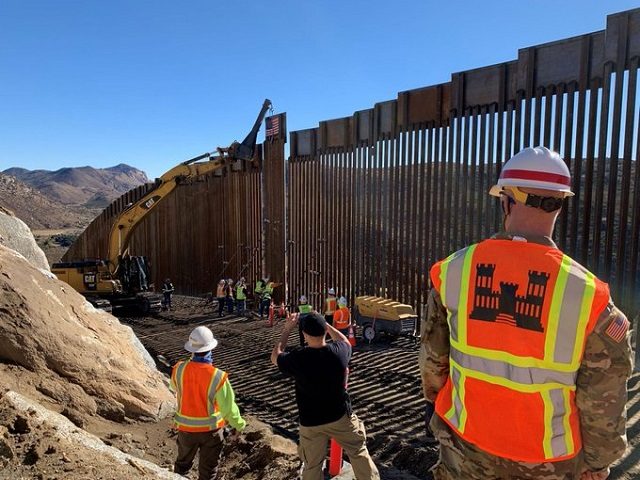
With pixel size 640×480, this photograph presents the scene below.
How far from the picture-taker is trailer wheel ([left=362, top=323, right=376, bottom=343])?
10742mm

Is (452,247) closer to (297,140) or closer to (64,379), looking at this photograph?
(297,140)

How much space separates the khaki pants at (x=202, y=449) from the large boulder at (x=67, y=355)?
1.30 meters

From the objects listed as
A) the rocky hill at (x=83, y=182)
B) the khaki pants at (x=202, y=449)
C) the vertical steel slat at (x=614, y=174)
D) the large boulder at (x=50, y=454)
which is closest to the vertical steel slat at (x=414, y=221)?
the vertical steel slat at (x=614, y=174)

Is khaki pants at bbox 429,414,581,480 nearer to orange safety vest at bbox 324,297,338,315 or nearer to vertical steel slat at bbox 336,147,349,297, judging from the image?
orange safety vest at bbox 324,297,338,315

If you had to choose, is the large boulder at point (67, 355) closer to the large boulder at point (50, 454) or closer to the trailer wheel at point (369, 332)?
the large boulder at point (50, 454)

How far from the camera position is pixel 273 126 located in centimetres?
1630

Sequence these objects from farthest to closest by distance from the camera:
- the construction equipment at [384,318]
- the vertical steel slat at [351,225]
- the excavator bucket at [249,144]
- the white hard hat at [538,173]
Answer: the excavator bucket at [249,144] → the vertical steel slat at [351,225] → the construction equipment at [384,318] → the white hard hat at [538,173]

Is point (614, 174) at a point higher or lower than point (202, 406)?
higher

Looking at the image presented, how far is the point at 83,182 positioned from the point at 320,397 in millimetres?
144793

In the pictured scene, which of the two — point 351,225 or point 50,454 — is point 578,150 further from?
point 50,454

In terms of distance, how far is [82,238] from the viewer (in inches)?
984

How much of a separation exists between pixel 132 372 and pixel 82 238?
2194 centimetres

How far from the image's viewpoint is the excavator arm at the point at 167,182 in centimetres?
1484

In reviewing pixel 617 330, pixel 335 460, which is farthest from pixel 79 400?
pixel 617 330
